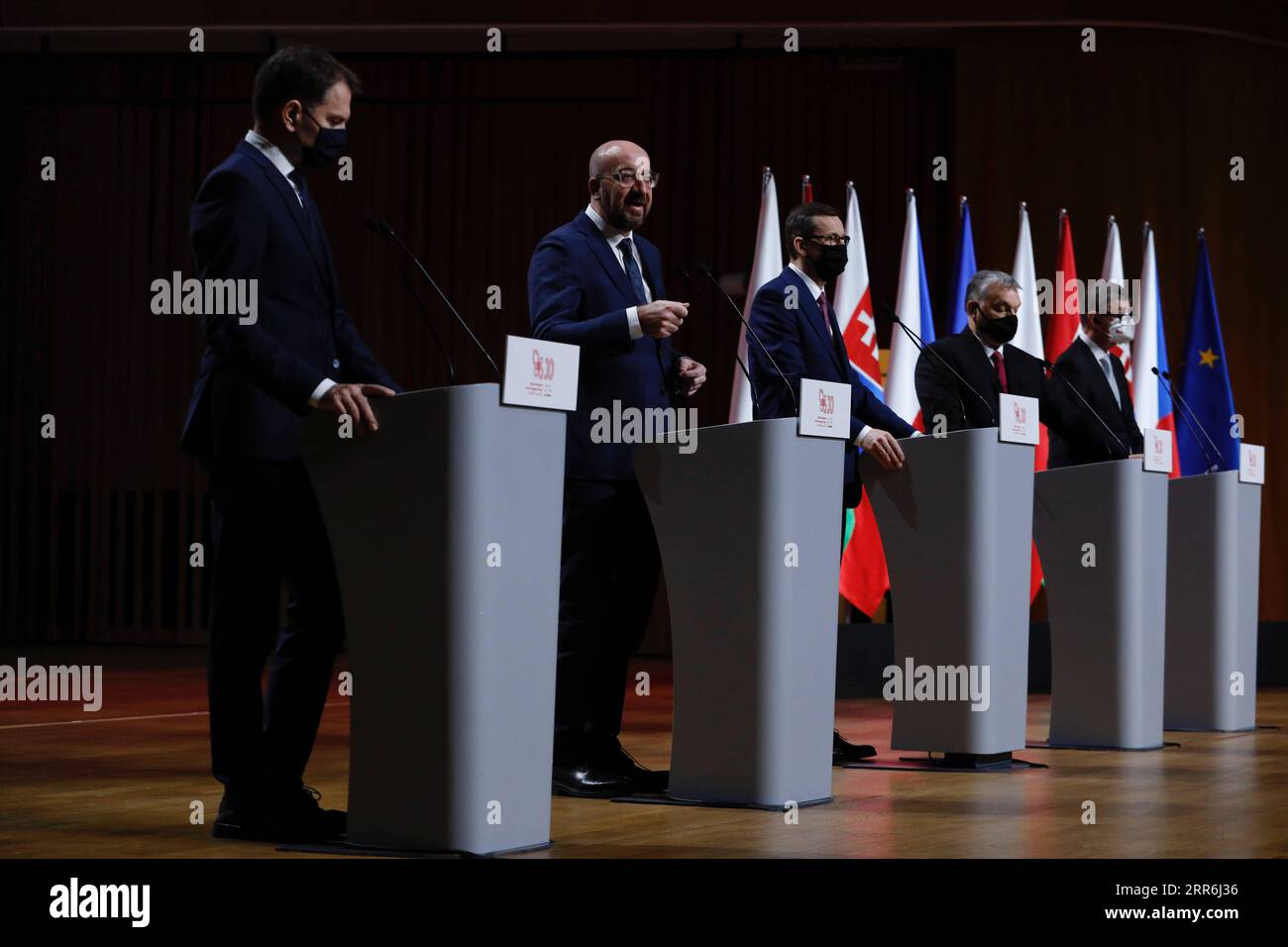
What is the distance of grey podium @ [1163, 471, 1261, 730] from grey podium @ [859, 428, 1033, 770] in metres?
1.40

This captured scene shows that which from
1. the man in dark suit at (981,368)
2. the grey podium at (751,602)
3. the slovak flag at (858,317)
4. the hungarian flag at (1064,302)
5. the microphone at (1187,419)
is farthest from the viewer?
the hungarian flag at (1064,302)

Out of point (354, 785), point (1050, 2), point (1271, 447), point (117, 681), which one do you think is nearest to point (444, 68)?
point (1050, 2)

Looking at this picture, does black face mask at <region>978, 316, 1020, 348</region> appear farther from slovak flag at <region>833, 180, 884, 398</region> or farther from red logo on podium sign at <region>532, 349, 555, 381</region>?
slovak flag at <region>833, 180, 884, 398</region>

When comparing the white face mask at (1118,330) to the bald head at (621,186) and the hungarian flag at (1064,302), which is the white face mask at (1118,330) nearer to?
the bald head at (621,186)

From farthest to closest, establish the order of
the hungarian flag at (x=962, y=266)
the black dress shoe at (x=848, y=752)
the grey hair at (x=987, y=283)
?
the hungarian flag at (x=962, y=266) → the grey hair at (x=987, y=283) → the black dress shoe at (x=848, y=752)

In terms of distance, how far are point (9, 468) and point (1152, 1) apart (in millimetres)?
6696

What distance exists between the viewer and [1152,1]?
8094 mm

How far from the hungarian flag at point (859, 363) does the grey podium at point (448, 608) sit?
15.5 feet

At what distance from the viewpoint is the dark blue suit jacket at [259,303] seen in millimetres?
2662

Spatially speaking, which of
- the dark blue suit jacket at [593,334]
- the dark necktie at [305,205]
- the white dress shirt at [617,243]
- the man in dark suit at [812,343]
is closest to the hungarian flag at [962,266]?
the man in dark suit at [812,343]

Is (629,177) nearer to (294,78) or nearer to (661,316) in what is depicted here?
(661,316)

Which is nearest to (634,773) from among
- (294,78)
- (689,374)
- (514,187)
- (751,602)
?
→ (751,602)

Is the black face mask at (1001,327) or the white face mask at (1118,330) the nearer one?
the black face mask at (1001,327)
